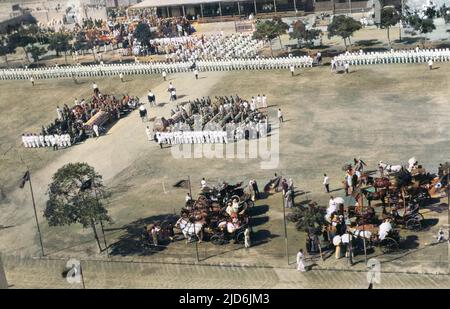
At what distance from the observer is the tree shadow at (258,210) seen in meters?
32.3

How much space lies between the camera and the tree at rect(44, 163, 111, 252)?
2923 centimetres

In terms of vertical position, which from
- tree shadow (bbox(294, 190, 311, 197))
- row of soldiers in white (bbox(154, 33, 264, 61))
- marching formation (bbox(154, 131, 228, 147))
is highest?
row of soldiers in white (bbox(154, 33, 264, 61))

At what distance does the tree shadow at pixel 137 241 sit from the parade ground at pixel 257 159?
0.09 meters

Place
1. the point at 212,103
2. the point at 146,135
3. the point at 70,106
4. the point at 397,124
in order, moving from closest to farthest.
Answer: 1. the point at 397,124
2. the point at 146,135
3. the point at 212,103
4. the point at 70,106

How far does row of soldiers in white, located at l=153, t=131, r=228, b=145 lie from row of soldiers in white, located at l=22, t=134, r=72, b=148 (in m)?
6.50

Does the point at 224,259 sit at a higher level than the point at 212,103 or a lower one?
lower

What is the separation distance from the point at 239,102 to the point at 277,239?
1757 cm

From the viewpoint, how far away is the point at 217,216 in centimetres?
3067

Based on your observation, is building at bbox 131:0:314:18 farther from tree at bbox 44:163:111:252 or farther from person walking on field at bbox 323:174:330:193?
tree at bbox 44:163:111:252

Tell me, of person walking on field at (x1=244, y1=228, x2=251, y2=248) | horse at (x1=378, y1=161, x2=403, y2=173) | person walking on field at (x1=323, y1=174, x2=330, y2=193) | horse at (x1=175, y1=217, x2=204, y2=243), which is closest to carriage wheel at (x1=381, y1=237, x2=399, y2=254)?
person walking on field at (x1=244, y1=228, x2=251, y2=248)

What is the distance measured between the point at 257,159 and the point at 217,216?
8716mm
